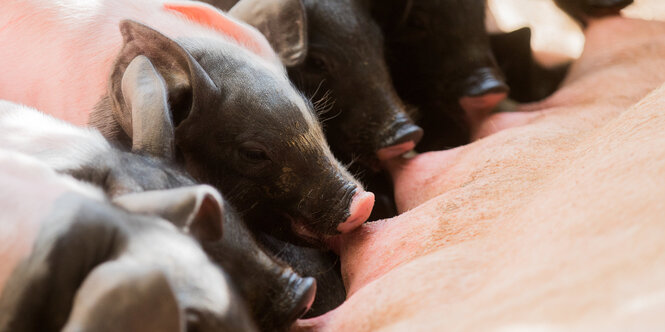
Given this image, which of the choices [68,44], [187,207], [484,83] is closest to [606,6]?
[484,83]

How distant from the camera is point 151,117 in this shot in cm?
136

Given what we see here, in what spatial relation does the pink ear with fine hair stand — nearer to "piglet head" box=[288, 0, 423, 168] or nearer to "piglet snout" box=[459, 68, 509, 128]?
"piglet head" box=[288, 0, 423, 168]

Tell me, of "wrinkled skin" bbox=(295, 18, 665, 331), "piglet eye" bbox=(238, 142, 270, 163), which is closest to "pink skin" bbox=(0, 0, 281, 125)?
"piglet eye" bbox=(238, 142, 270, 163)

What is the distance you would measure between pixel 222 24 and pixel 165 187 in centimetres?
72

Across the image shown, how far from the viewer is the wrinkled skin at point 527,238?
863mm

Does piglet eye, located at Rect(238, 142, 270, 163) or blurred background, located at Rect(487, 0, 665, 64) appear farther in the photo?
blurred background, located at Rect(487, 0, 665, 64)

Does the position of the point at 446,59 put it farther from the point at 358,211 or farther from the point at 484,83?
the point at 358,211

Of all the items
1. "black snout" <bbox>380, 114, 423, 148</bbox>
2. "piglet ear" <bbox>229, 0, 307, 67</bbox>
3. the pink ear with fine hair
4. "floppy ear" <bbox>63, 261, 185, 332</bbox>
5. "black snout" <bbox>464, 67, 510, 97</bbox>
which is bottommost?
"black snout" <bbox>380, 114, 423, 148</bbox>

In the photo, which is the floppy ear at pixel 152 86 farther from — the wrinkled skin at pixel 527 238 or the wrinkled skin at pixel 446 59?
the wrinkled skin at pixel 446 59

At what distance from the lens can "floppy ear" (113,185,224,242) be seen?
3.43 ft

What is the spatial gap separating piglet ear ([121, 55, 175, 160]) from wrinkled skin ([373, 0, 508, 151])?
3.73ft

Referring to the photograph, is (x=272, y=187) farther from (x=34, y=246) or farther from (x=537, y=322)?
(x=537, y=322)

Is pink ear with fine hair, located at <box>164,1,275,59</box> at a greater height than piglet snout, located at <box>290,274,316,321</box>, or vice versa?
pink ear with fine hair, located at <box>164,1,275,59</box>

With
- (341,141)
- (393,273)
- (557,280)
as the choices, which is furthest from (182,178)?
(341,141)
